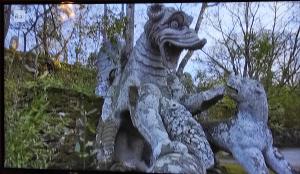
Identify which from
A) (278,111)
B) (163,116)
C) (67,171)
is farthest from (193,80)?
(67,171)

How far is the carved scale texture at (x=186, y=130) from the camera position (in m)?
2.79

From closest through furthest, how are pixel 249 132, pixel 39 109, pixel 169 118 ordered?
pixel 249 132 < pixel 169 118 < pixel 39 109

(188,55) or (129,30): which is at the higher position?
(129,30)

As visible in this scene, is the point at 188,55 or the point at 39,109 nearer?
the point at 188,55

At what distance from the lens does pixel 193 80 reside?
283cm

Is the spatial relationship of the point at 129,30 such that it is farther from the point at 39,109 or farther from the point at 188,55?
the point at 39,109

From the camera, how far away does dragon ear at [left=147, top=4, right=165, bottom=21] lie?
9.35 feet

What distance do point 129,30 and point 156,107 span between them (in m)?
0.42

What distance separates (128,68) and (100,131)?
0.36 m

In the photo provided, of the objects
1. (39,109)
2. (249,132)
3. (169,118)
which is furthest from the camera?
(39,109)

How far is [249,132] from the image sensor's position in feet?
9.07

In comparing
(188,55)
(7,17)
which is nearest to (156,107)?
(188,55)
